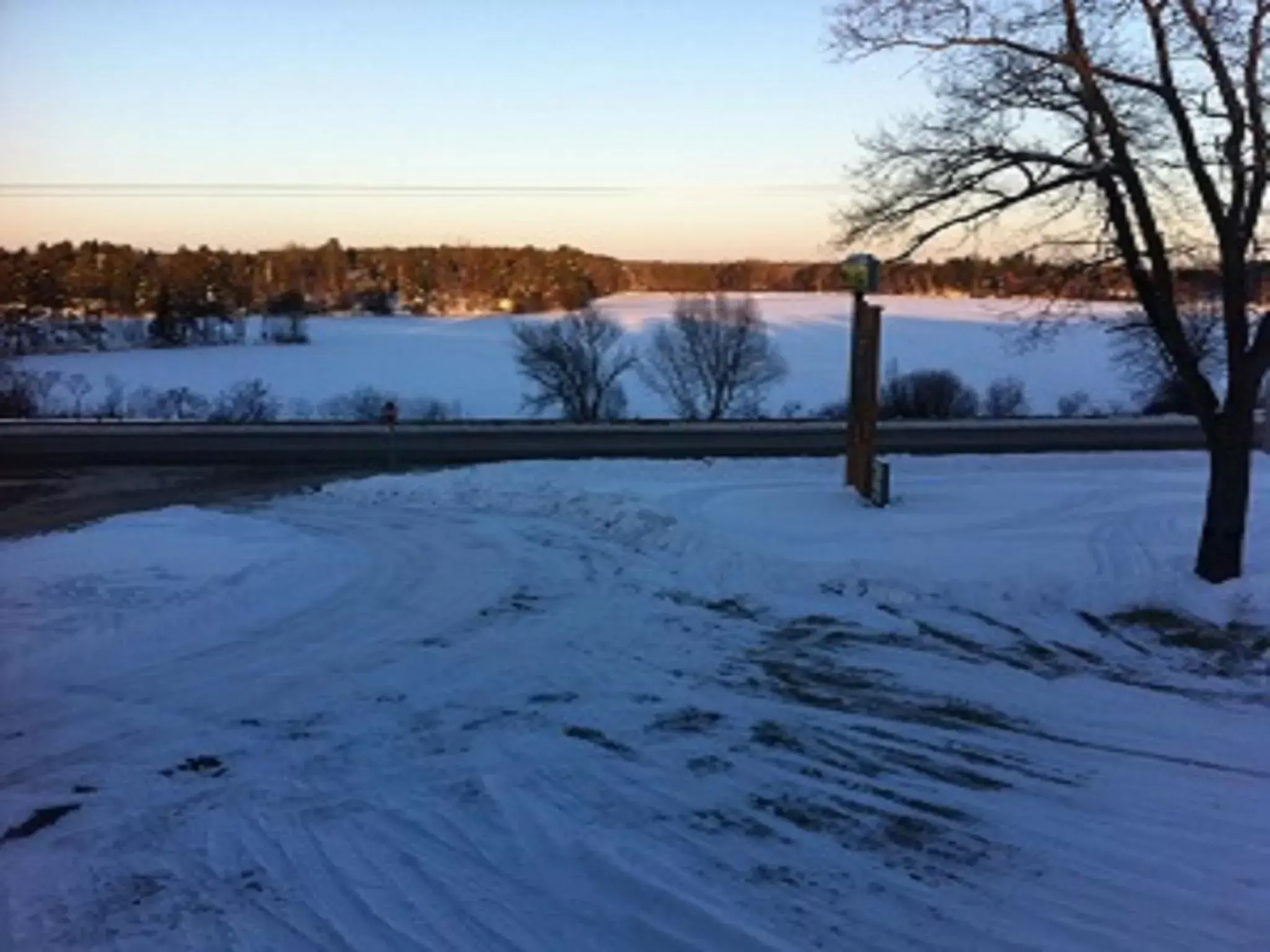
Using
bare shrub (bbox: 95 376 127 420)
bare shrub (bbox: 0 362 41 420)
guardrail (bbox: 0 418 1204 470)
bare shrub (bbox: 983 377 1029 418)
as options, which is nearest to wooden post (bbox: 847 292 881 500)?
guardrail (bbox: 0 418 1204 470)

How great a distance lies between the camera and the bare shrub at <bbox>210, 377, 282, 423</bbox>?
37688 millimetres

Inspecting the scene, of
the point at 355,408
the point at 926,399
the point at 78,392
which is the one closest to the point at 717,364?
the point at 926,399

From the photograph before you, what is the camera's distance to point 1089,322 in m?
14.3

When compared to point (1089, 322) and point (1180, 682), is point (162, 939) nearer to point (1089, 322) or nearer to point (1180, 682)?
point (1180, 682)

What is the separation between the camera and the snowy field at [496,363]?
5534 cm

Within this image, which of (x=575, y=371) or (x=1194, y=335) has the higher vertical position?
(x=1194, y=335)

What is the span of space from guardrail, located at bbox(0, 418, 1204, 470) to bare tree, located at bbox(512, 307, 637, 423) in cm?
1012

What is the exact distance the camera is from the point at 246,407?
130ft

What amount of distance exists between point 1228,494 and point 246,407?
111 feet

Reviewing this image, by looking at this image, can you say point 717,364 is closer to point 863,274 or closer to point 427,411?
point 427,411

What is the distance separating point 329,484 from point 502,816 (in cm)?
1499

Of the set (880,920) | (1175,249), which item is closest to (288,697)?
(880,920)

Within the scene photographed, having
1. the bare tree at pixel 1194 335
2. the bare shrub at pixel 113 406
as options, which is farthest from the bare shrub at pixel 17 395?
the bare tree at pixel 1194 335

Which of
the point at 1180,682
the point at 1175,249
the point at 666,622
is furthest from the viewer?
the point at 1175,249
